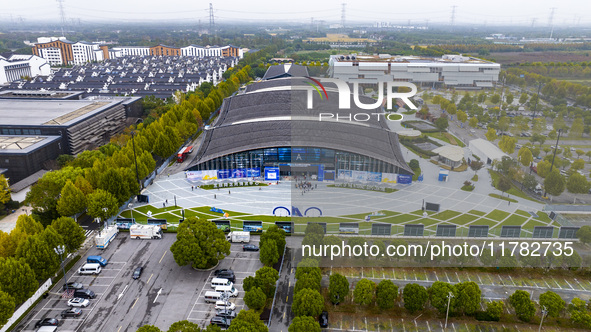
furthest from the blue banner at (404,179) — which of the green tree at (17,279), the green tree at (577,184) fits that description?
the green tree at (17,279)

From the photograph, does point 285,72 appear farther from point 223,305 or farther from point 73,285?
point 223,305

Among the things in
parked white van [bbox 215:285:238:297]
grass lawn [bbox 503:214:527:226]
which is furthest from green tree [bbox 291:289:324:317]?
grass lawn [bbox 503:214:527:226]

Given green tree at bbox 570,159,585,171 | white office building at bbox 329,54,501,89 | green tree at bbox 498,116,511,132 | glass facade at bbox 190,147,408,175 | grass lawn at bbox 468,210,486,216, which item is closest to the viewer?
grass lawn at bbox 468,210,486,216

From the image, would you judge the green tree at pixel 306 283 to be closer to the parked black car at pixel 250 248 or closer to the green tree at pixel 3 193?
the parked black car at pixel 250 248

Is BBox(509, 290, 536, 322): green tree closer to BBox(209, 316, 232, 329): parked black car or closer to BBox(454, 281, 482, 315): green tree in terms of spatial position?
BBox(454, 281, 482, 315): green tree

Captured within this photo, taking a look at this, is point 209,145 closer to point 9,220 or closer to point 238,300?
point 9,220

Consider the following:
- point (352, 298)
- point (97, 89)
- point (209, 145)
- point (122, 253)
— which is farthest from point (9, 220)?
point (97, 89)
